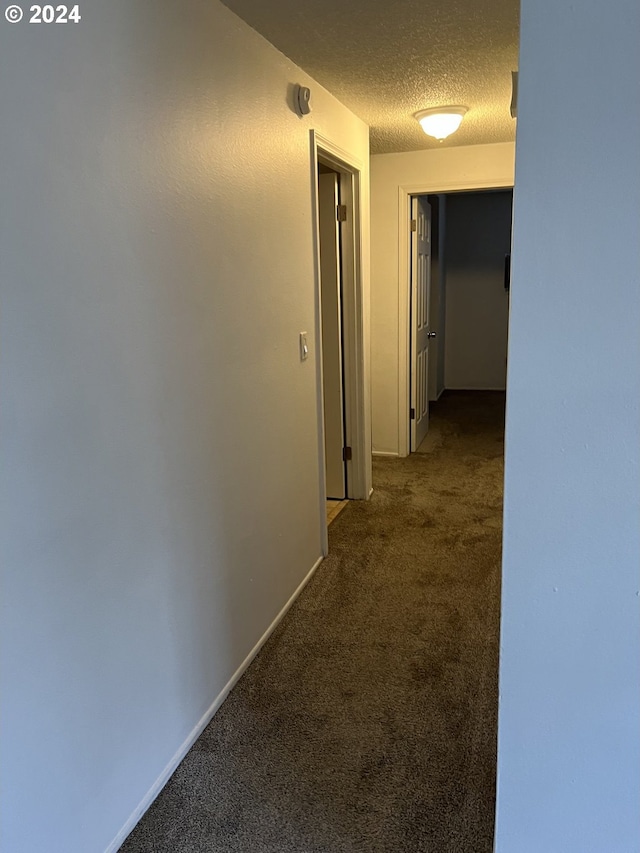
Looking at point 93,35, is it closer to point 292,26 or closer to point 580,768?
point 292,26

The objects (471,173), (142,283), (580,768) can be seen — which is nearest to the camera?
(580,768)

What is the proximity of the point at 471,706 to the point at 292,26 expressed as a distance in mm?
2404

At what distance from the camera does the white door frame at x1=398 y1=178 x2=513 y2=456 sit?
4141mm

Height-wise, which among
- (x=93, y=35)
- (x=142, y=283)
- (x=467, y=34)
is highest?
(x=467, y=34)

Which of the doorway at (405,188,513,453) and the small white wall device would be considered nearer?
the small white wall device

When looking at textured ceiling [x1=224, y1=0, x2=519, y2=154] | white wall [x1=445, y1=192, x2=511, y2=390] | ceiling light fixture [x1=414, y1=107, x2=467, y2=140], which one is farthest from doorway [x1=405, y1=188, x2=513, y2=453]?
textured ceiling [x1=224, y1=0, x2=519, y2=154]

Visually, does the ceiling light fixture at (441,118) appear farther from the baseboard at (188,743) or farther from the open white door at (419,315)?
the baseboard at (188,743)

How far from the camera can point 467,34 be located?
2.14m

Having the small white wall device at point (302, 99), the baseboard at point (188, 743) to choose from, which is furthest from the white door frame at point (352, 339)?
the baseboard at point (188, 743)

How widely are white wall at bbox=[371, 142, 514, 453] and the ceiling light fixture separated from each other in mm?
904

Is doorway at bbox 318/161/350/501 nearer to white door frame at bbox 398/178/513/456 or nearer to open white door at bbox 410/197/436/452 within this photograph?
white door frame at bbox 398/178/513/456

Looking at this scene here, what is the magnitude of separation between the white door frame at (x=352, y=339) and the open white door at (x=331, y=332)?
1.6 inches

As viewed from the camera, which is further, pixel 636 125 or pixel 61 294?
pixel 61 294

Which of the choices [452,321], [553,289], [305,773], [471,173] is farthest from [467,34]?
[452,321]
